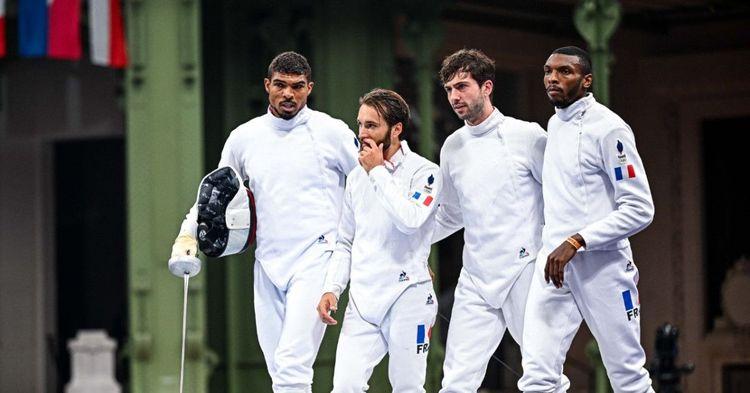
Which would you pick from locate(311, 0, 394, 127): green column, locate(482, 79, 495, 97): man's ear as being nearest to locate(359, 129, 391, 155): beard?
locate(482, 79, 495, 97): man's ear

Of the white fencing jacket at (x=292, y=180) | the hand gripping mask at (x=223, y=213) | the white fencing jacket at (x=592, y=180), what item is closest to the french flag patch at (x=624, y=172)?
the white fencing jacket at (x=592, y=180)

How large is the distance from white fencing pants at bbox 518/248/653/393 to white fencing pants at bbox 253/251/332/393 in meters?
1.03

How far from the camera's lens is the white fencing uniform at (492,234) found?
22.7ft

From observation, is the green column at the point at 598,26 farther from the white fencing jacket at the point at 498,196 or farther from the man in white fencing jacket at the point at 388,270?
the man in white fencing jacket at the point at 388,270

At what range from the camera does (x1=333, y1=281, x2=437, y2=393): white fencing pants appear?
686cm

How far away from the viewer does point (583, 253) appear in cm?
682

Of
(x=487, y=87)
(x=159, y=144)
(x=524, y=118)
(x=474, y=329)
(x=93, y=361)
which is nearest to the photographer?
(x=474, y=329)

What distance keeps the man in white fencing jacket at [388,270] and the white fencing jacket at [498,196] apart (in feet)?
0.60

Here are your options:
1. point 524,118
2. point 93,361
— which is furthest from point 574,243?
point 524,118

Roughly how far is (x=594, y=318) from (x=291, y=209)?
153cm

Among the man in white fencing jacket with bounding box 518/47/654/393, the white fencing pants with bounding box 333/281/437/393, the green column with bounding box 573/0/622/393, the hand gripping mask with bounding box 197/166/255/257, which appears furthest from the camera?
the green column with bounding box 573/0/622/393

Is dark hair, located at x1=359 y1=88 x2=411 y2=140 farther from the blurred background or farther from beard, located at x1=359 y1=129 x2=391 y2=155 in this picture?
the blurred background

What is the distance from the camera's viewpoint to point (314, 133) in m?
7.46

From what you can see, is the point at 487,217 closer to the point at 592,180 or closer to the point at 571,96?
the point at 592,180
